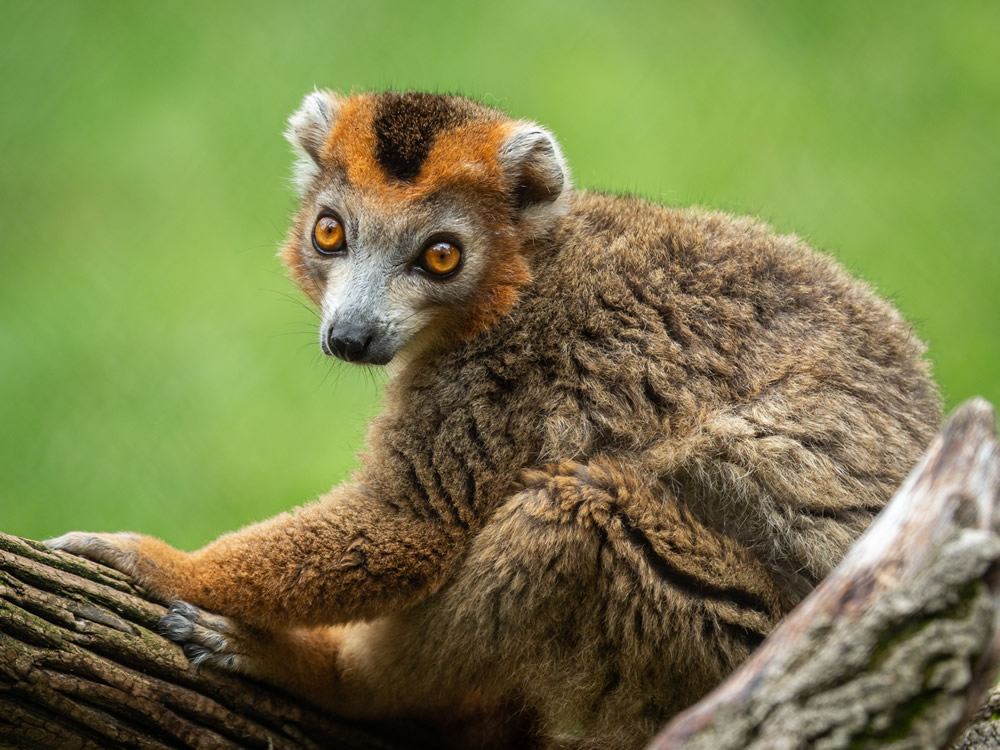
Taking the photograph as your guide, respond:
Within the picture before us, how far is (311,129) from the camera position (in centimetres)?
720

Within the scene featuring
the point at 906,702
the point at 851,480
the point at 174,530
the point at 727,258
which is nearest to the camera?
the point at 906,702

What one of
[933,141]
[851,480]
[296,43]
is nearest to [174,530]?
[296,43]

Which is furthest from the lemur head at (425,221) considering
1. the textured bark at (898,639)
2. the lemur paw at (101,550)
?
the textured bark at (898,639)

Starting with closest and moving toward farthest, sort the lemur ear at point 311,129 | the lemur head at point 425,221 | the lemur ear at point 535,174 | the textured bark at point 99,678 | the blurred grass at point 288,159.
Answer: the textured bark at point 99,678
the lemur head at point 425,221
the lemur ear at point 535,174
the lemur ear at point 311,129
the blurred grass at point 288,159

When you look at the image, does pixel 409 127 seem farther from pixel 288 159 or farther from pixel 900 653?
pixel 288 159

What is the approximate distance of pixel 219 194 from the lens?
517 inches

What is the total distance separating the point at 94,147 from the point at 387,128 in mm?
7971

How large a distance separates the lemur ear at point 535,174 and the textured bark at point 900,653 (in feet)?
11.1

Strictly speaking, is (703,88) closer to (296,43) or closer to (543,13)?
(543,13)

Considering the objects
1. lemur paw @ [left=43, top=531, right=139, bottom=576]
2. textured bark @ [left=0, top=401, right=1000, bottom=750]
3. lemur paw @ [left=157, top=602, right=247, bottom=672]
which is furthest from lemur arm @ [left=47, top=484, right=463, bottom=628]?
textured bark @ [left=0, top=401, right=1000, bottom=750]

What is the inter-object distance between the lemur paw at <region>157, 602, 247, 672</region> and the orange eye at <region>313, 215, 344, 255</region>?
7.55 ft

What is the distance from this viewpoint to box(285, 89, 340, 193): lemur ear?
7.11 m

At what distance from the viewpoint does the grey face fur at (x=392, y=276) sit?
6.29 meters

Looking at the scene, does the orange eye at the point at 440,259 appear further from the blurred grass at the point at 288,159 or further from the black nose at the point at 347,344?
the blurred grass at the point at 288,159
